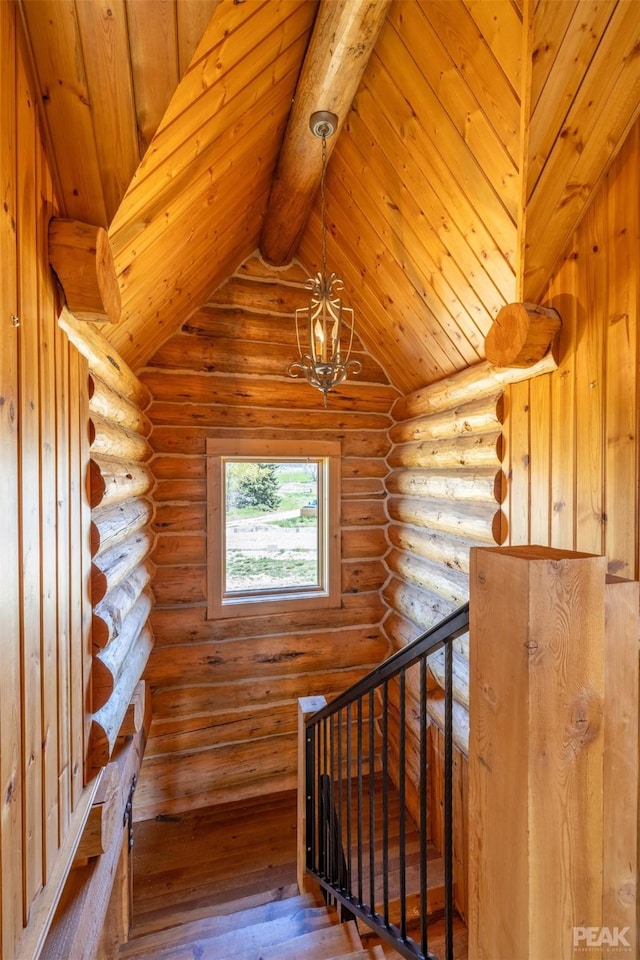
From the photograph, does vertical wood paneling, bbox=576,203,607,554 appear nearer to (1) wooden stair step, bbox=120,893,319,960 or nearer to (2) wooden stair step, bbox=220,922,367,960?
(2) wooden stair step, bbox=220,922,367,960

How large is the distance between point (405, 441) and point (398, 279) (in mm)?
1540

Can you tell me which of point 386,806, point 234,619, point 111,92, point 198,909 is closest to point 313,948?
point 386,806

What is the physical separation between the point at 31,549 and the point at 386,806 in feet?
5.40

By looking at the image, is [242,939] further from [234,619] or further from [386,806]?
[234,619]

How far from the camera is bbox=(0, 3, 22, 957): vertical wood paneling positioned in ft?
3.55

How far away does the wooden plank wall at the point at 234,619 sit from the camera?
346 cm

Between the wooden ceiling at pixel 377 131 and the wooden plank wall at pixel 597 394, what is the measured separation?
0.13 meters

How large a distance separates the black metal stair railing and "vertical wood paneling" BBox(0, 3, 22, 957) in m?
1.03

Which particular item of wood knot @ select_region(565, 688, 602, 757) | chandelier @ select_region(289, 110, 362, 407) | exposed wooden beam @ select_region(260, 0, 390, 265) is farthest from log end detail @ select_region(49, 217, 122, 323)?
wood knot @ select_region(565, 688, 602, 757)

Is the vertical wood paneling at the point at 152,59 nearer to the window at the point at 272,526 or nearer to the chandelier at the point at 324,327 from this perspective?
the chandelier at the point at 324,327

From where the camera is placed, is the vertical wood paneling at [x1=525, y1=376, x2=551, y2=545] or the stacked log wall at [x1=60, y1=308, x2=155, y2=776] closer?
the stacked log wall at [x1=60, y1=308, x2=155, y2=776]

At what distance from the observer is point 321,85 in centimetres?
204

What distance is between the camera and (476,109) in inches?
70.9

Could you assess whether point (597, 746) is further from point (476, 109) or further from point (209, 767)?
point (209, 767)
